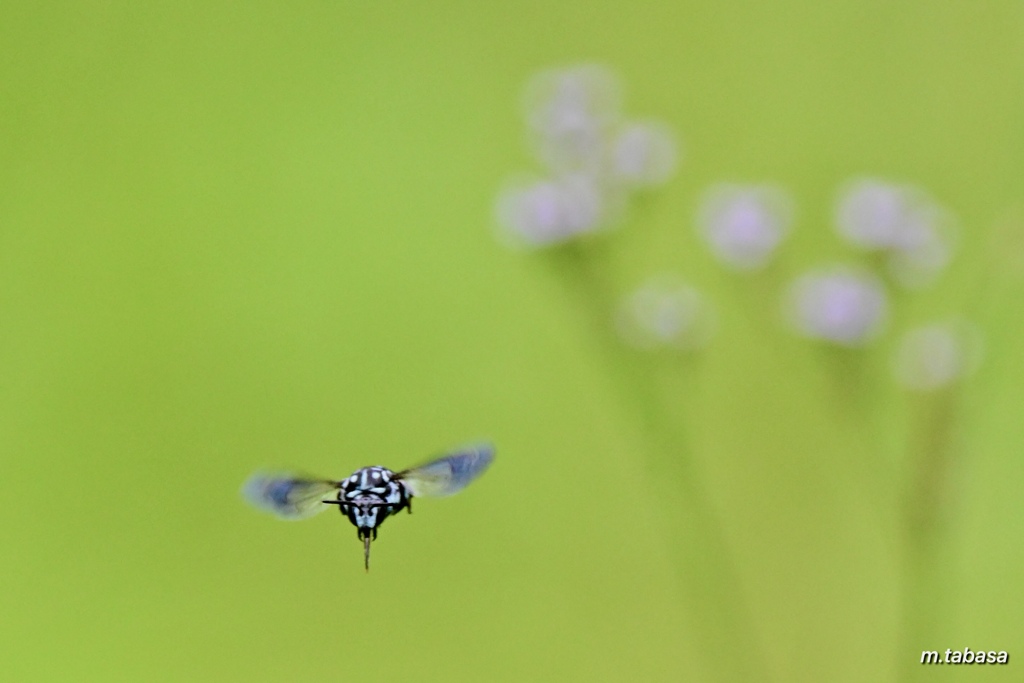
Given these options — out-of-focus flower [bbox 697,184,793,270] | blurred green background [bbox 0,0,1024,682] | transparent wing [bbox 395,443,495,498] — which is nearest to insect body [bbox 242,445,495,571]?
transparent wing [bbox 395,443,495,498]

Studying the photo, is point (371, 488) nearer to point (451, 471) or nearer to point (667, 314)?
point (451, 471)

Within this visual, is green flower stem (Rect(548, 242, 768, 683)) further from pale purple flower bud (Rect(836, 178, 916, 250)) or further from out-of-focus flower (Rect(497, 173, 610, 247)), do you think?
pale purple flower bud (Rect(836, 178, 916, 250))

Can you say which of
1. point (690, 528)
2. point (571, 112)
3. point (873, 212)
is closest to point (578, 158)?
point (571, 112)

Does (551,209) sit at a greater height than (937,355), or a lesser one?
greater

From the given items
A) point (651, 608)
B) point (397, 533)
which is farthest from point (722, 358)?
point (397, 533)

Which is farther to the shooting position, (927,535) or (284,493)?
(927,535)

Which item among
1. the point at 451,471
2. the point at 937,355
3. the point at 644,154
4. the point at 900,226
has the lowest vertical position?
the point at 451,471
